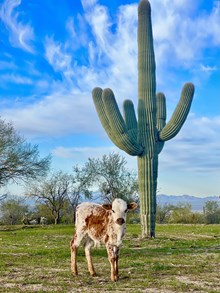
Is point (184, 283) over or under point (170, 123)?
under

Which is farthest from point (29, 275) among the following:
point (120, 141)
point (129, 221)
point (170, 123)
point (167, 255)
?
point (129, 221)

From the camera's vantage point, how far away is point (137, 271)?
10.4m

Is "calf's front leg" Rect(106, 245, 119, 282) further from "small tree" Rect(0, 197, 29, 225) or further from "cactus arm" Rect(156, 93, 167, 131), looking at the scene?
"small tree" Rect(0, 197, 29, 225)

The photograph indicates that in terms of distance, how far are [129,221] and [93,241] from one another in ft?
126

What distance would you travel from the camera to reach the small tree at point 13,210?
56.8 m

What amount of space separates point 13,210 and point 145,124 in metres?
40.7

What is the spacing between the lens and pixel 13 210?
2270 inches

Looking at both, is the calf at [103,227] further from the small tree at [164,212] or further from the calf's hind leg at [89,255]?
the small tree at [164,212]

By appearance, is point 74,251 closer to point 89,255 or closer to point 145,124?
point 89,255

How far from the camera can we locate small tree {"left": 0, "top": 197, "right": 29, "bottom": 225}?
5685 centimetres

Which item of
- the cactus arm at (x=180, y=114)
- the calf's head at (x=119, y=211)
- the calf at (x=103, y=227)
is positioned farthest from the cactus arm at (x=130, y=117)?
the calf's head at (x=119, y=211)

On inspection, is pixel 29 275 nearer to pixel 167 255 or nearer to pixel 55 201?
pixel 167 255

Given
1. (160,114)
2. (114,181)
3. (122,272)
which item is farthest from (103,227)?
(114,181)

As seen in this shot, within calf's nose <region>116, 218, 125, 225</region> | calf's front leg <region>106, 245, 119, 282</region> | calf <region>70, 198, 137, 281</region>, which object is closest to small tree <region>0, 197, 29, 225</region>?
calf <region>70, 198, 137, 281</region>
